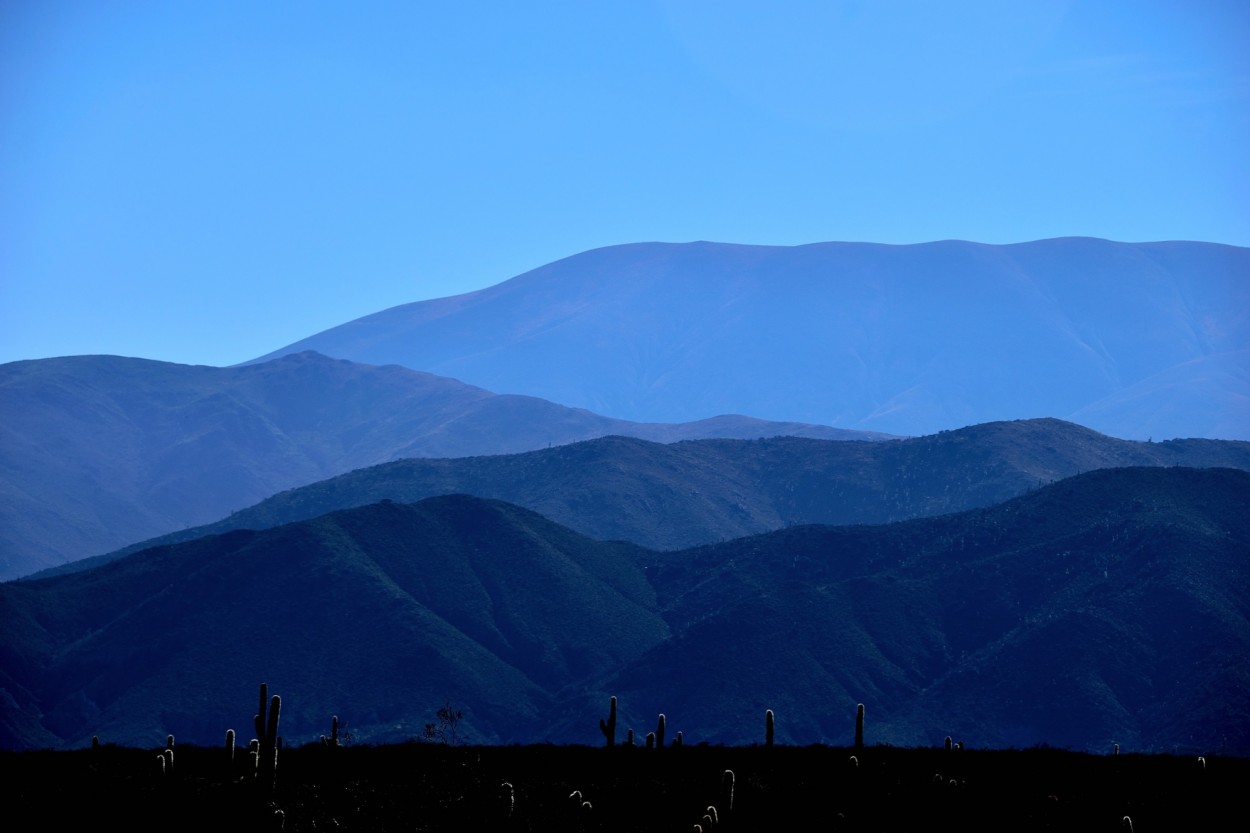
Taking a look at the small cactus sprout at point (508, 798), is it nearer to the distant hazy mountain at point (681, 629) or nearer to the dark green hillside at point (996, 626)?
the distant hazy mountain at point (681, 629)

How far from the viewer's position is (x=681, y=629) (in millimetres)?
Result: 126312

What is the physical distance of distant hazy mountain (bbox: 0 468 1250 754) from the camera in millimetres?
106375

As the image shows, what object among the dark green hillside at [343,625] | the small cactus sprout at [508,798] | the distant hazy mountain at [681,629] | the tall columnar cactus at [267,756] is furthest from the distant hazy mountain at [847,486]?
the small cactus sprout at [508,798]

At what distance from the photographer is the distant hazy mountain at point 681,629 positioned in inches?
4188

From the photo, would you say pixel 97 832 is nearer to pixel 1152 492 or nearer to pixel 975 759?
pixel 975 759

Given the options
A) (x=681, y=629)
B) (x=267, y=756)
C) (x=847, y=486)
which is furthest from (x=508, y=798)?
(x=847, y=486)

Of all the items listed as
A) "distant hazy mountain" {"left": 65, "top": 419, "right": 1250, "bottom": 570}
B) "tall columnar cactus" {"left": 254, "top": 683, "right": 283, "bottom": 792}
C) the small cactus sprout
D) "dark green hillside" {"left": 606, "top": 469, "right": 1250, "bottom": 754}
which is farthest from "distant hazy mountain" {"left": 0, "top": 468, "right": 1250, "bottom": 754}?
the small cactus sprout

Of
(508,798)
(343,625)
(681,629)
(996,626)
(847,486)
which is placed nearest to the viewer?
(508,798)

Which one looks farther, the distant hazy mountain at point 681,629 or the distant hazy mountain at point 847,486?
the distant hazy mountain at point 847,486

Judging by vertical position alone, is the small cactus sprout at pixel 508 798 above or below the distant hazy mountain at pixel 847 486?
below

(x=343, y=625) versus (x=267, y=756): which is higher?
(x=343, y=625)

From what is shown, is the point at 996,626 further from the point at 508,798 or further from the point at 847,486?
the point at 508,798

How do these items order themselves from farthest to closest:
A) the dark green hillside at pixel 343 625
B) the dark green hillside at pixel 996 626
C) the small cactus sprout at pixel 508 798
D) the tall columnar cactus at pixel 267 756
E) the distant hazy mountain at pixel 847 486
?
the distant hazy mountain at pixel 847 486 → the dark green hillside at pixel 343 625 → the dark green hillside at pixel 996 626 → the tall columnar cactus at pixel 267 756 → the small cactus sprout at pixel 508 798

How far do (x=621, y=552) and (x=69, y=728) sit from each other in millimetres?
55376
